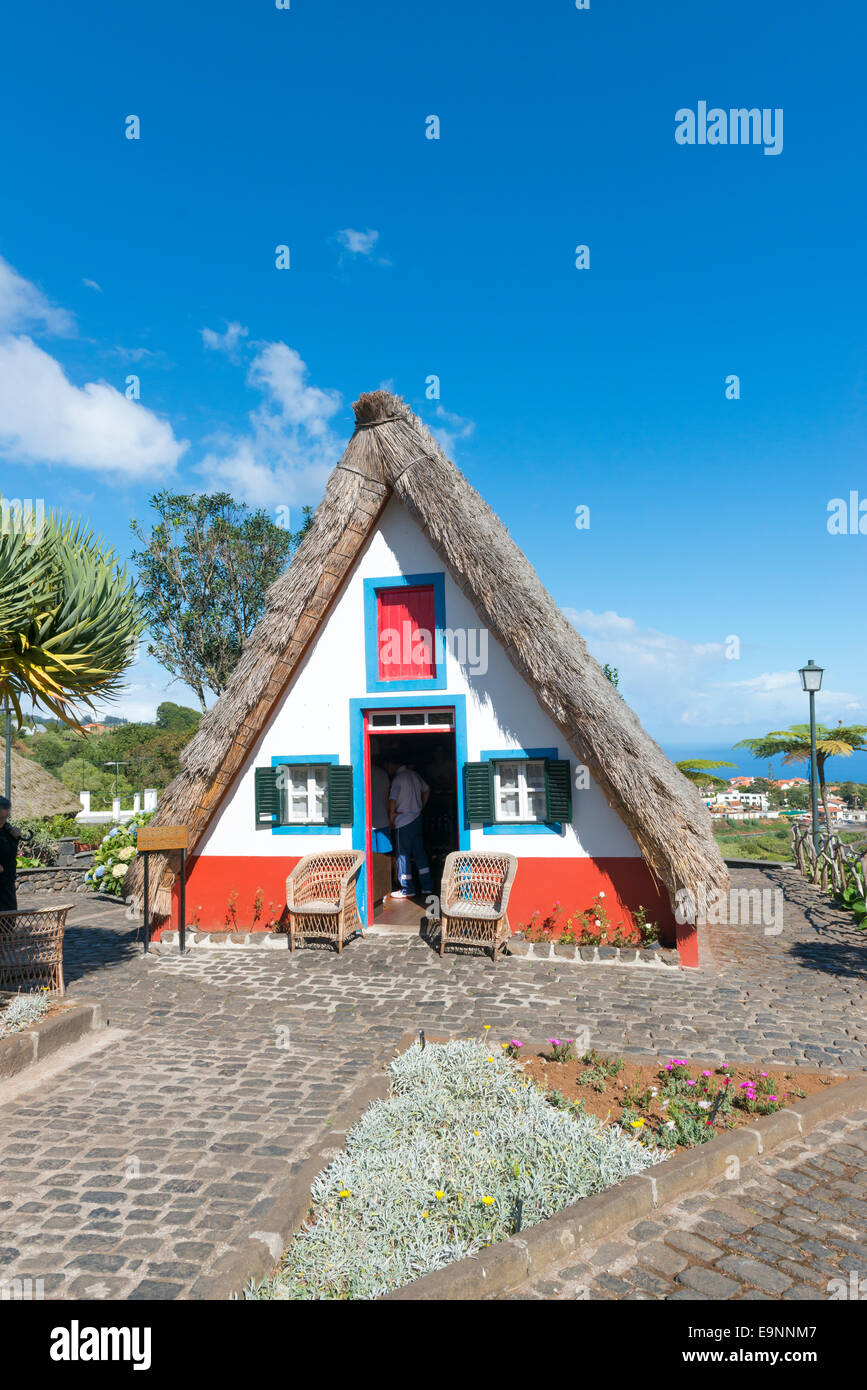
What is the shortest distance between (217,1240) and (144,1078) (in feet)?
7.43

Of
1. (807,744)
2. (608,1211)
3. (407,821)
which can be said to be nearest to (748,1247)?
(608,1211)

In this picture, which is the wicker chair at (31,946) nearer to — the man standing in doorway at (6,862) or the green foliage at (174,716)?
the man standing in doorway at (6,862)

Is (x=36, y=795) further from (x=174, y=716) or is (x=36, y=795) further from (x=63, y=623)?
(x=174, y=716)

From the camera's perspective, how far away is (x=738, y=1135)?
4355 mm

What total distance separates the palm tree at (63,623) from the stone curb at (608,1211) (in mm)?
5041

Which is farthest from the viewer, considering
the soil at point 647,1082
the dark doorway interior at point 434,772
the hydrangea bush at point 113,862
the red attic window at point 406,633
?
the dark doorway interior at point 434,772

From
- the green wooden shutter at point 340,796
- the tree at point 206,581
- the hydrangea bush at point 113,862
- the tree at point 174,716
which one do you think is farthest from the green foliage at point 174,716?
the green wooden shutter at point 340,796

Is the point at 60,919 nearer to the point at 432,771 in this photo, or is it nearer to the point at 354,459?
the point at 354,459

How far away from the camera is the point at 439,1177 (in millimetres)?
3975

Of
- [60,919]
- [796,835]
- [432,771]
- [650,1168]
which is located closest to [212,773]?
[60,919]

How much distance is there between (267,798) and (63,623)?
409cm

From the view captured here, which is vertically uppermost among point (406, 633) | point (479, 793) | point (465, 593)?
point (465, 593)

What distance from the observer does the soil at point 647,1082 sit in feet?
15.6

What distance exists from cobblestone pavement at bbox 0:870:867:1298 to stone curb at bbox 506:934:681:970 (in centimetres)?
28
